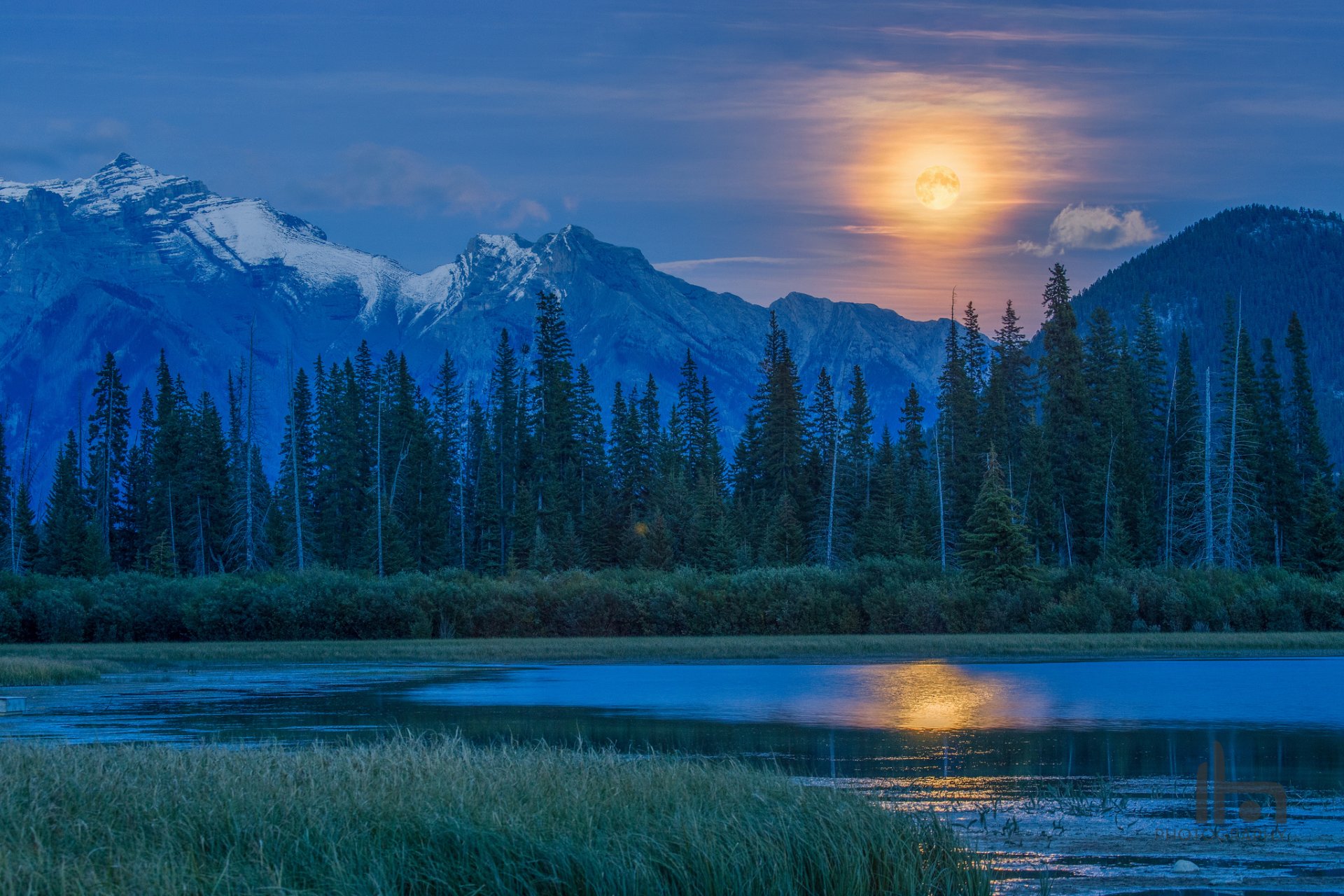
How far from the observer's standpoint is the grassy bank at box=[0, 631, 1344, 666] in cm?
5009

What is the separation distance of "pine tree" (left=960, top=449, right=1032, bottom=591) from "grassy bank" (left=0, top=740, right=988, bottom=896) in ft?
153

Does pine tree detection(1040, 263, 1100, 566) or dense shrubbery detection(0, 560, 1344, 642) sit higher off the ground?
pine tree detection(1040, 263, 1100, 566)

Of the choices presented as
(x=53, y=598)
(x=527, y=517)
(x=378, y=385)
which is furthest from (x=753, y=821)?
(x=378, y=385)

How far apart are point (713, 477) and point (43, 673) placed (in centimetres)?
5779

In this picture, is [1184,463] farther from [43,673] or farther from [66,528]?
[66,528]

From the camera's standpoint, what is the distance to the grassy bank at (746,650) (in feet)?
164

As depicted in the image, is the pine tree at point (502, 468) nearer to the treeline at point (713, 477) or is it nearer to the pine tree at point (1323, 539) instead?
the treeline at point (713, 477)

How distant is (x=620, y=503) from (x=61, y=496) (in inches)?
1620

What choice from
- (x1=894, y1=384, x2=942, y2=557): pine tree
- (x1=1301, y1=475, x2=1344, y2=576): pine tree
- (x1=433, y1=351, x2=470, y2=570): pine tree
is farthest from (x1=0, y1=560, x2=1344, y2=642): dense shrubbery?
(x1=433, y1=351, x2=470, y2=570): pine tree

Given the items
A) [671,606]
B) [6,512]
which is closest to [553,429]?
[671,606]

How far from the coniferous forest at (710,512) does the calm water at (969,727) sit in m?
13.3

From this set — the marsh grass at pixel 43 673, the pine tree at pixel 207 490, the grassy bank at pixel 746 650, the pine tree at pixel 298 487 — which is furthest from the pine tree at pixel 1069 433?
the marsh grass at pixel 43 673

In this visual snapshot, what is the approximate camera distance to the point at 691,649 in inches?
2120

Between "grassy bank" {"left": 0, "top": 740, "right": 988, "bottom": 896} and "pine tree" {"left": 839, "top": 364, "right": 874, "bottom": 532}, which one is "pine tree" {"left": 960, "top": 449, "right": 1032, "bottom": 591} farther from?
"grassy bank" {"left": 0, "top": 740, "right": 988, "bottom": 896}
